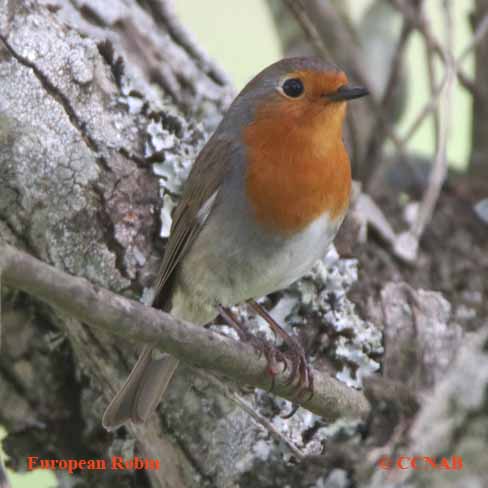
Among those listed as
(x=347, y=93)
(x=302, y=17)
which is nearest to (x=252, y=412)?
(x=347, y=93)

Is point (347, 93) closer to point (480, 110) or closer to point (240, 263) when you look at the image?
point (240, 263)

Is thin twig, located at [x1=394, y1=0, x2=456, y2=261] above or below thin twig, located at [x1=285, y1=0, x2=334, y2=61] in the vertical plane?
below

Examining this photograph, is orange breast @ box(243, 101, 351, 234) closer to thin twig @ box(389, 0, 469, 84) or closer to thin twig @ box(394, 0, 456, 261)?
thin twig @ box(394, 0, 456, 261)

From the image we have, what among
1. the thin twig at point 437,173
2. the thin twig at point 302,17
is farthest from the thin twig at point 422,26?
the thin twig at point 302,17

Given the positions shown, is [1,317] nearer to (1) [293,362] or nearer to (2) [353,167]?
(1) [293,362]

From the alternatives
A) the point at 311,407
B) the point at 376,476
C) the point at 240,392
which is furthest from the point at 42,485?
the point at 376,476

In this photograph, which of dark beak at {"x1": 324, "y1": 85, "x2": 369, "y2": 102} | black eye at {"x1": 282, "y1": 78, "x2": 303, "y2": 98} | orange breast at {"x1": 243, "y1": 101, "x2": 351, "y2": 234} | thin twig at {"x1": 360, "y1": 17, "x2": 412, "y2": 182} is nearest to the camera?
orange breast at {"x1": 243, "y1": 101, "x2": 351, "y2": 234}

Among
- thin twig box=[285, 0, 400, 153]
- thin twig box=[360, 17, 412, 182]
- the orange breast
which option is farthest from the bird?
thin twig box=[360, 17, 412, 182]
